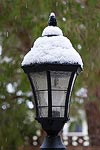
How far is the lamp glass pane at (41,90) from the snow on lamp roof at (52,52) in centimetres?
11

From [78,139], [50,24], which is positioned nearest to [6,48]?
[78,139]

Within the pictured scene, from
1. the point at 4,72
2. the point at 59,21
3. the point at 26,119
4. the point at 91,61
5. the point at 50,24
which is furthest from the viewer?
the point at 26,119

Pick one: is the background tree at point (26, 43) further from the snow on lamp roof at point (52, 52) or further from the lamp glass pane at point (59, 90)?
the lamp glass pane at point (59, 90)

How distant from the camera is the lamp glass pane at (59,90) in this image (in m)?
3.08

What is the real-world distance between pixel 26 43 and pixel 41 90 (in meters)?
4.91

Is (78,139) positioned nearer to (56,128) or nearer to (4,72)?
(4,72)

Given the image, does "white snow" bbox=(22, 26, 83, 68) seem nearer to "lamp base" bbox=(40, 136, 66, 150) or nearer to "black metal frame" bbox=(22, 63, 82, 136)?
"black metal frame" bbox=(22, 63, 82, 136)

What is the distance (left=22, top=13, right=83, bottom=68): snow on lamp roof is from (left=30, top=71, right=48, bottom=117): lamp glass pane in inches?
4.1

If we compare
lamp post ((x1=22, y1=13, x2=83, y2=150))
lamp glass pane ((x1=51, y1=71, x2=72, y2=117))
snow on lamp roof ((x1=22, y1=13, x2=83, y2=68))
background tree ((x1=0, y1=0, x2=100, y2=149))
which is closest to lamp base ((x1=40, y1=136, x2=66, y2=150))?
lamp post ((x1=22, y1=13, x2=83, y2=150))

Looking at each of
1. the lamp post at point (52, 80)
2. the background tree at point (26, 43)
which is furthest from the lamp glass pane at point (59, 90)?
the background tree at point (26, 43)

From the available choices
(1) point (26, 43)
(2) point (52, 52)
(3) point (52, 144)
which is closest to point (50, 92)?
(2) point (52, 52)

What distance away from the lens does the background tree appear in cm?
589

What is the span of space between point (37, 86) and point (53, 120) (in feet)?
0.89

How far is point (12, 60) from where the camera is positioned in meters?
7.32
